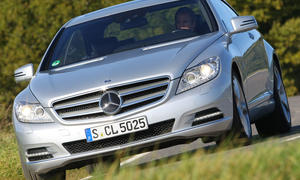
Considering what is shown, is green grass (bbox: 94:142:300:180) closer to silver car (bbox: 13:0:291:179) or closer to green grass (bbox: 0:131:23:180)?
silver car (bbox: 13:0:291:179)

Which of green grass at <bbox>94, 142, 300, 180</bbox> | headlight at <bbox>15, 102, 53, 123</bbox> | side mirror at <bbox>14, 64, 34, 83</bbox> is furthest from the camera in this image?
side mirror at <bbox>14, 64, 34, 83</bbox>

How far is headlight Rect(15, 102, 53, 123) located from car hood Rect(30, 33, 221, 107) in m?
0.08

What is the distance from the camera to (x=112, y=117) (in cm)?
689

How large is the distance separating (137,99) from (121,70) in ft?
1.32

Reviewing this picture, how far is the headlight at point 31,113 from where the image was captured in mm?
7211

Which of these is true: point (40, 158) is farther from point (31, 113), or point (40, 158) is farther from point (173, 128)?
point (173, 128)

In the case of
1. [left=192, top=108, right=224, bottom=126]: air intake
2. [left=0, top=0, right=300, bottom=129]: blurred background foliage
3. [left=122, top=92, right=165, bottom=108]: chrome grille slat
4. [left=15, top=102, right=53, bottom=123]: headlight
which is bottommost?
[left=0, top=0, right=300, bottom=129]: blurred background foliage

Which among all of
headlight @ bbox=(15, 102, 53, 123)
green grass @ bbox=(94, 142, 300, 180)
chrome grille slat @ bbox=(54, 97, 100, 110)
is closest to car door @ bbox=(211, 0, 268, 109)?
chrome grille slat @ bbox=(54, 97, 100, 110)

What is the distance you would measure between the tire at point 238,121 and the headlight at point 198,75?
336 mm

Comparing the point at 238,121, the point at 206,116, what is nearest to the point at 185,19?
the point at 238,121

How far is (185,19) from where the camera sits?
333 inches

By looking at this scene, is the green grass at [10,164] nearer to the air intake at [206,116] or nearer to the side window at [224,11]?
the side window at [224,11]

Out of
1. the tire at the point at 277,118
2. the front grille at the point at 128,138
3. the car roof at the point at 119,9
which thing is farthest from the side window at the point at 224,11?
the front grille at the point at 128,138

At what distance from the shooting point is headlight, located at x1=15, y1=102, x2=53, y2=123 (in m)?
7.21
